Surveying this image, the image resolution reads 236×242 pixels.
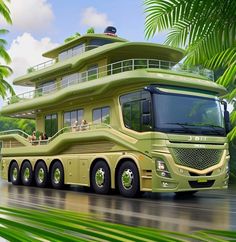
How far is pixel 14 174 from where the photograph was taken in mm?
21047

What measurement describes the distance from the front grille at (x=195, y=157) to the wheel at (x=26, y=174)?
8.68m

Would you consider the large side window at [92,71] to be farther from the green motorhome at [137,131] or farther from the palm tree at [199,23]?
the palm tree at [199,23]

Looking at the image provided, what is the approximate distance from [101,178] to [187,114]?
3662mm

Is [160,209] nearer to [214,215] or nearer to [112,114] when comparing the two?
[214,215]

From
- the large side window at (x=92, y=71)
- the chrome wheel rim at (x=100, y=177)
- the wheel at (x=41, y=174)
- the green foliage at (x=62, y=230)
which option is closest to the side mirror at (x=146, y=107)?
the chrome wheel rim at (x=100, y=177)

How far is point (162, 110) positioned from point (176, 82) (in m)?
1.33

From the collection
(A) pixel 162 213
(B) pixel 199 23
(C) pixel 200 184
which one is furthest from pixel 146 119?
(B) pixel 199 23

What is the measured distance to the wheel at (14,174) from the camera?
808 inches

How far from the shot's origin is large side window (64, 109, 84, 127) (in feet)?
60.4

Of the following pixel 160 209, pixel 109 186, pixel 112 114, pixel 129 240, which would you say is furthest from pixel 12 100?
pixel 129 240

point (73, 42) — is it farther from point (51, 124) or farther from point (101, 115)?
point (101, 115)

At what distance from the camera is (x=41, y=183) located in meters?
18.2

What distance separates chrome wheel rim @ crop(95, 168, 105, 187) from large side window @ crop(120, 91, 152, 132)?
1.85 m

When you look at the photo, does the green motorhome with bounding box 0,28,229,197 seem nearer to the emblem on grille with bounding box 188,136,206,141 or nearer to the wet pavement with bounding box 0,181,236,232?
the emblem on grille with bounding box 188,136,206,141
